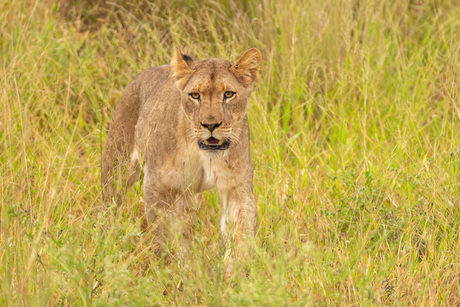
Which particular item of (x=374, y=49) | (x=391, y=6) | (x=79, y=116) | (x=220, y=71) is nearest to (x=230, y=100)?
(x=220, y=71)

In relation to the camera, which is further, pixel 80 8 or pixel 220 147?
pixel 80 8

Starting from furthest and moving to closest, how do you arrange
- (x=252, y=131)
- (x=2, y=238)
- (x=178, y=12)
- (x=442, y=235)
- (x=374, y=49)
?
(x=178, y=12), (x=374, y=49), (x=252, y=131), (x=442, y=235), (x=2, y=238)

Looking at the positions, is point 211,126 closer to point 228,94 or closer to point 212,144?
point 212,144

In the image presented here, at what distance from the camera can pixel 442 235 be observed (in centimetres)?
351

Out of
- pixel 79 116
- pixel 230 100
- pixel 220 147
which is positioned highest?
pixel 230 100

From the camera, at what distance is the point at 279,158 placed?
4508 mm

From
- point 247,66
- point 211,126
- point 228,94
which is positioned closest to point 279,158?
point 247,66

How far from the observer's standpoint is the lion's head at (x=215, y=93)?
3504 millimetres

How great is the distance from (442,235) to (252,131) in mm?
1765

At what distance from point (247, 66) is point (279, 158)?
890mm

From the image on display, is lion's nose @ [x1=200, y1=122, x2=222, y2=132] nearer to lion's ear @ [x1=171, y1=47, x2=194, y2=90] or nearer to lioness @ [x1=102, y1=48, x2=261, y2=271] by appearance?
lioness @ [x1=102, y1=48, x2=261, y2=271]

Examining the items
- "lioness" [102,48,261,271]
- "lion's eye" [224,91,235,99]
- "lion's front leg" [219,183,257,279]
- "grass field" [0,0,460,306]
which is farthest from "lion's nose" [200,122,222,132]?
"grass field" [0,0,460,306]

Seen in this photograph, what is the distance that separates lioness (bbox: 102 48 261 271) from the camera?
3.58m

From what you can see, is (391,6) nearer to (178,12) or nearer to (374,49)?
(374,49)
